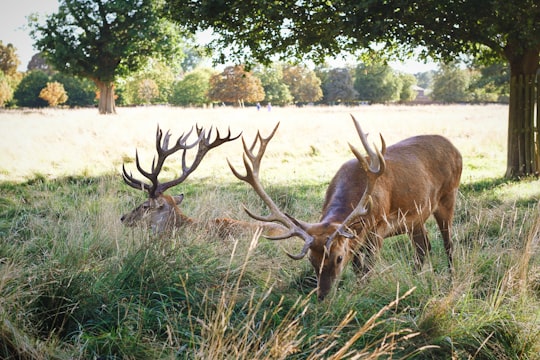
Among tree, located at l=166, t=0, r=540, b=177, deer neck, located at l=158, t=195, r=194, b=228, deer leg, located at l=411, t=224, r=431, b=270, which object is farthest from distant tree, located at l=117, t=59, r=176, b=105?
deer leg, located at l=411, t=224, r=431, b=270

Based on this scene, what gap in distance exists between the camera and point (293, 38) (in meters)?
10.4

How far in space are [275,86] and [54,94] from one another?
1948 cm

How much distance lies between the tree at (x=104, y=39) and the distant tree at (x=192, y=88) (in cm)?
855

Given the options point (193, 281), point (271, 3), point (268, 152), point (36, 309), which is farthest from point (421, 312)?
point (268, 152)

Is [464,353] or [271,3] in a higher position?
[271,3]

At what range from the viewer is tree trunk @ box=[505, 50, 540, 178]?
10672mm

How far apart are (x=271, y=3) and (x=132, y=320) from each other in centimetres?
744

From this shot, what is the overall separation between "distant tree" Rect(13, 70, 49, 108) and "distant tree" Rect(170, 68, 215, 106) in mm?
9728

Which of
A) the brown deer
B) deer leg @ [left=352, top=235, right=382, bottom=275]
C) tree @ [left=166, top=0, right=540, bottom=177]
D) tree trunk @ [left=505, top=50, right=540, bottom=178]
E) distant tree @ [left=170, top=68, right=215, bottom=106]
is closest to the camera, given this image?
the brown deer

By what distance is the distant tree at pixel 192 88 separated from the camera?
137ft

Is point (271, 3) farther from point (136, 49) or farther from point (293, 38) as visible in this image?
point (136, 49)

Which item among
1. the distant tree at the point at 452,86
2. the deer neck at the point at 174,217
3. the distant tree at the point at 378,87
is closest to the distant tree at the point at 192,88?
the distant tree at the point at 378,87

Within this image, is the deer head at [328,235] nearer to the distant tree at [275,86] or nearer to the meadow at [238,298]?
the meadow at [238,298]

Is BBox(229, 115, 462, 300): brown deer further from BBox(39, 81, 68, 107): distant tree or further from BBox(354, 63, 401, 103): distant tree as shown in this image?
BBox(354, 63, 401, 103): distant tree
